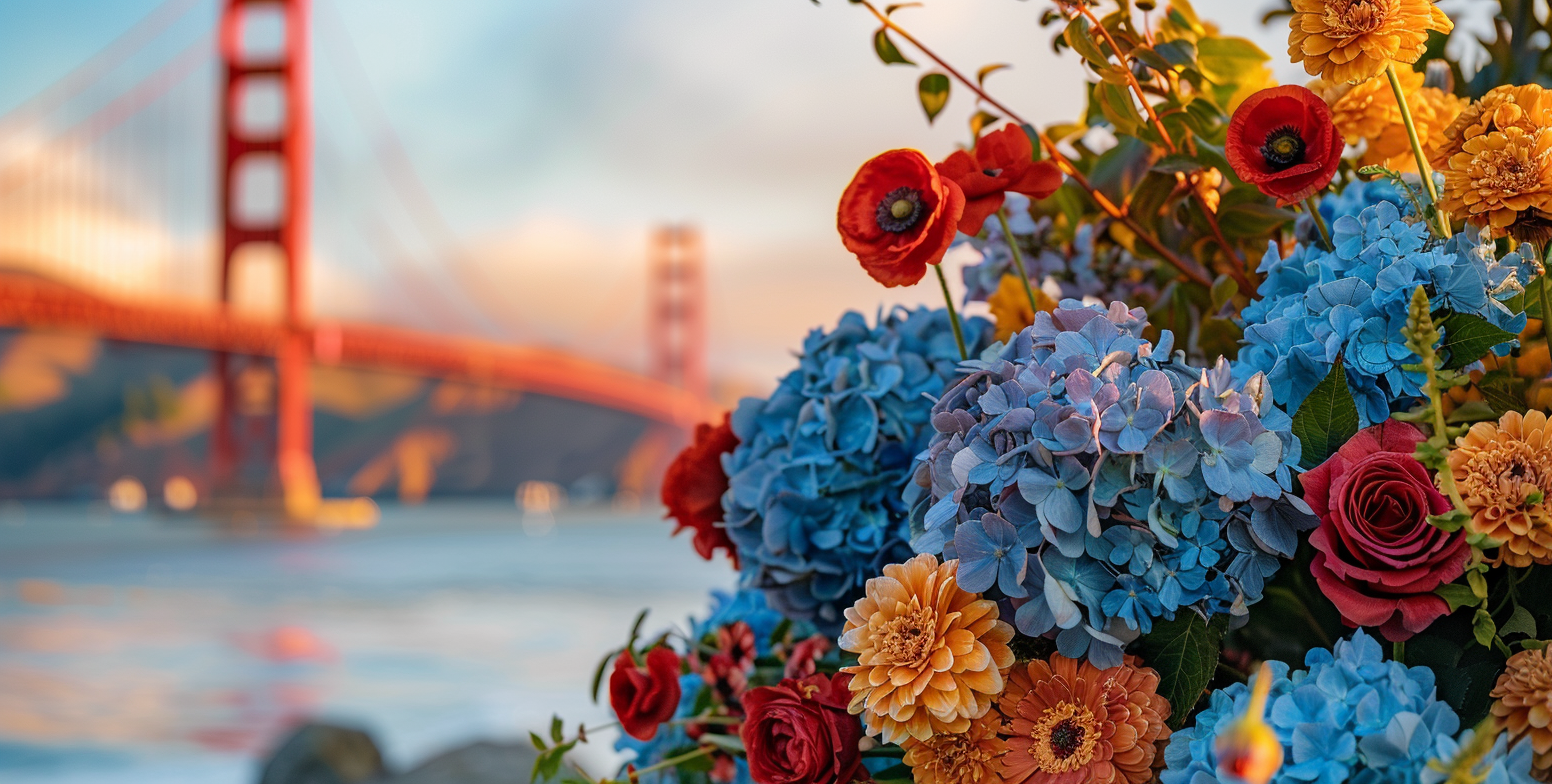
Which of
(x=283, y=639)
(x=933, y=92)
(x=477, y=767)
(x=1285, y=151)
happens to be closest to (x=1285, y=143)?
(x=1285, y=151)

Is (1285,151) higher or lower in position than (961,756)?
higher

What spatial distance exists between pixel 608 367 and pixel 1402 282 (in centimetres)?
1595

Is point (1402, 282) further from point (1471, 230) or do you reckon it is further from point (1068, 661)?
point (1068, 661)

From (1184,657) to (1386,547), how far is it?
0.09 meters

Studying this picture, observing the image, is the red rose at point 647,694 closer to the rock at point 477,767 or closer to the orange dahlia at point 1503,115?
the orange dahlia at point 1503,115

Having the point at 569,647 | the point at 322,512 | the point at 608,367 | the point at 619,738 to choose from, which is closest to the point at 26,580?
the point at 322,512

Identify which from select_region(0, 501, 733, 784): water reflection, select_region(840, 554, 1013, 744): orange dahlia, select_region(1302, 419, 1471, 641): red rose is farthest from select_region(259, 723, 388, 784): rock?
select_region(1302, 419, 1471, 641): red rose

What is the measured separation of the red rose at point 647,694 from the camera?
0.62 metres

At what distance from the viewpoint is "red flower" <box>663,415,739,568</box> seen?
69cm

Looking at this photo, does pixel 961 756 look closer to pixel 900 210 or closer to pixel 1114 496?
pixel 1114 496

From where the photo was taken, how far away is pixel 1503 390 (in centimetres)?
51

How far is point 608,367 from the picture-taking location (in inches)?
638

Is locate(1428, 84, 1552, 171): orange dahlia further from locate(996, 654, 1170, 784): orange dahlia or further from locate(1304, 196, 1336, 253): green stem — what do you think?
locate(996, 654, 1170, 784): orange dahlia

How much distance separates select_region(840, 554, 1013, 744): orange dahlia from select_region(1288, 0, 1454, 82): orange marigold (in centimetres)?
27
